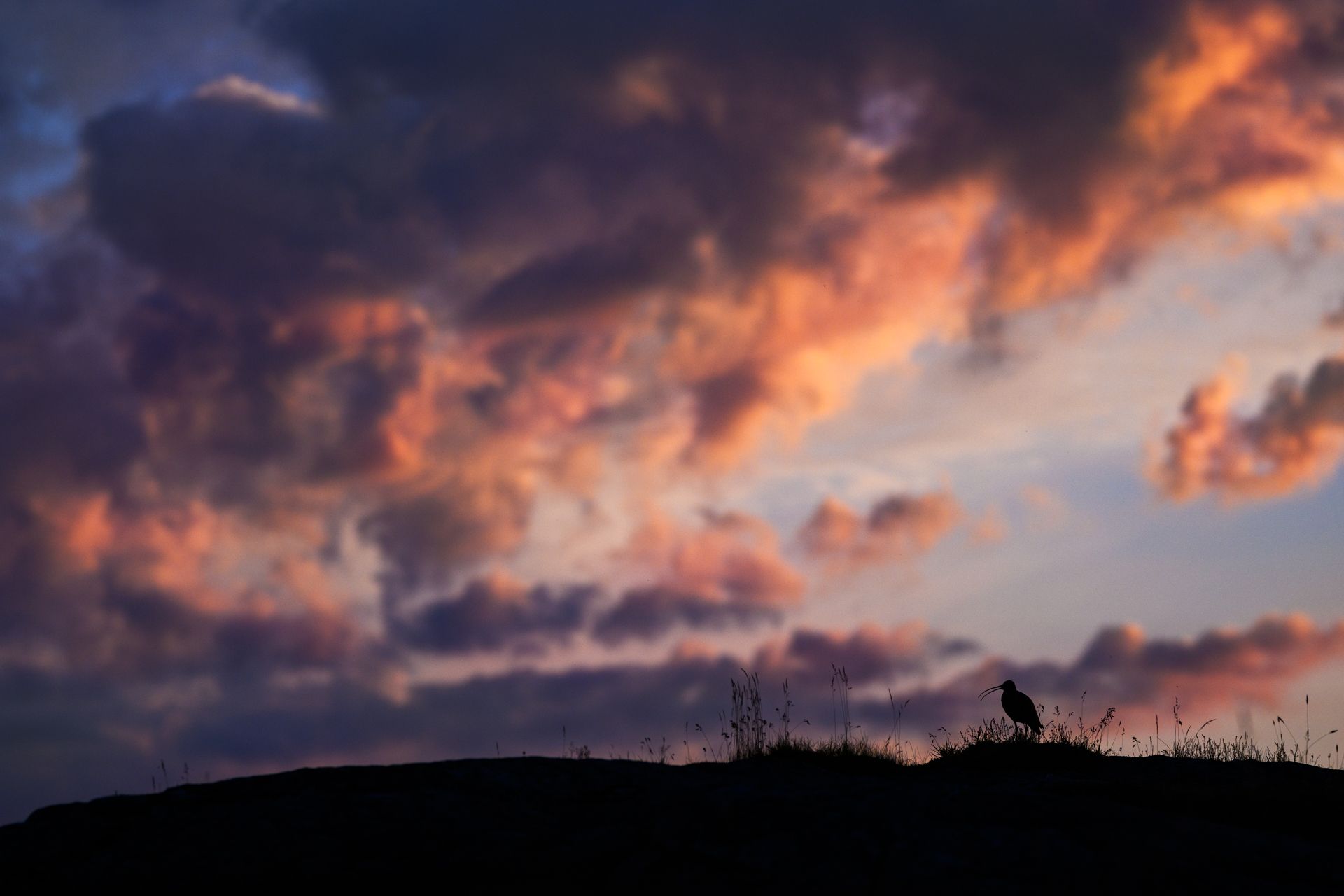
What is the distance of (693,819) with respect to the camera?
6918 mm

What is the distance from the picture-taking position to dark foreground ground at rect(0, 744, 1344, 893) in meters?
6.20

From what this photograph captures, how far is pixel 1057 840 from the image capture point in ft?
21.4

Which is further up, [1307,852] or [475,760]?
[475,760]

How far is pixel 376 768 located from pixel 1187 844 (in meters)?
5.07

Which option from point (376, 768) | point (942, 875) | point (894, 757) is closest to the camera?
point (942, 875)

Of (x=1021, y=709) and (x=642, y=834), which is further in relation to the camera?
(x=1021, y=709)

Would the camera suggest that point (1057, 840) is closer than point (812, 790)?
Yes

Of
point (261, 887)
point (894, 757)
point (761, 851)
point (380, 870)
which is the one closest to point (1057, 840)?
point (761, 851)

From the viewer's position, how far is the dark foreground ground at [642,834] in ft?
20.3

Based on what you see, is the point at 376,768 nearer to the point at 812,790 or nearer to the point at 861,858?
the point at 812,790

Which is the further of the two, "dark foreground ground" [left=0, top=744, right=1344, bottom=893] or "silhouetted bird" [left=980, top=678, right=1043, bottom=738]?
"silhouetted bird" [left=980, top=678, right=1043, bottom=738]

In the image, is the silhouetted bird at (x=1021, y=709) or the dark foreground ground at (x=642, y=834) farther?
the silhouetted bird at (x=1021, y=709)

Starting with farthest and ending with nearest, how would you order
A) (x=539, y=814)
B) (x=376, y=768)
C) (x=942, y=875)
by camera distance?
1. (x=376, y=768)
2. (x=539, y=814)
3. (x=942, y=875)

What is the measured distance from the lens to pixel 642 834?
22.0ft
